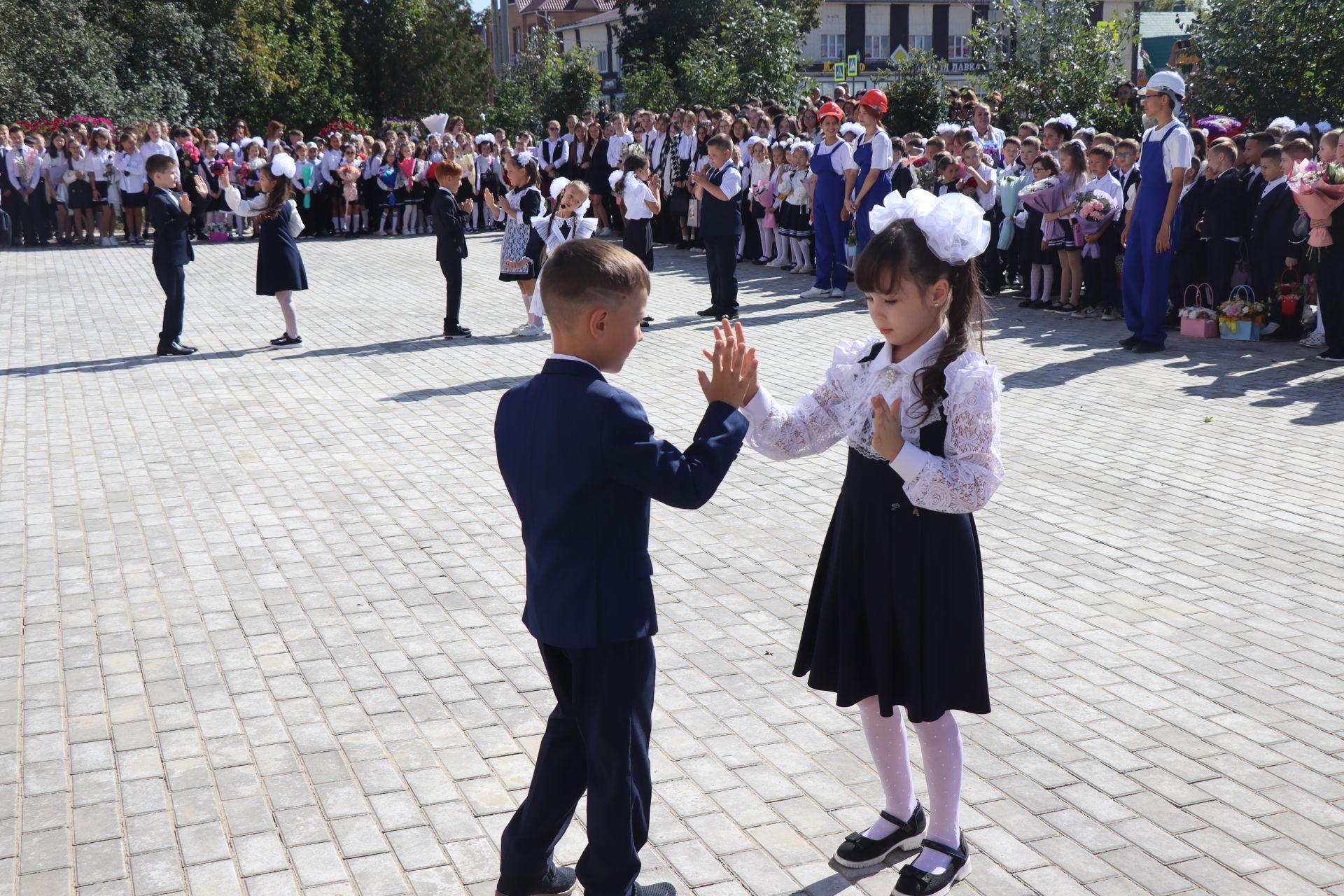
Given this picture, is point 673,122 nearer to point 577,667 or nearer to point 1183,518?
point 1183,518

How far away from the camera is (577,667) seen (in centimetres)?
303

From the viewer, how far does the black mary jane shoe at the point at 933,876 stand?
337 centimetres

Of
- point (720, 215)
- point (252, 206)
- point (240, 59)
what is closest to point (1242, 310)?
point (720, 215)

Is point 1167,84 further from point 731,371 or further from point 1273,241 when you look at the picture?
point 731,371

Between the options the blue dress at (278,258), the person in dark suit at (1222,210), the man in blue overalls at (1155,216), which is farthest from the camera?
the blue dress at (278,258)

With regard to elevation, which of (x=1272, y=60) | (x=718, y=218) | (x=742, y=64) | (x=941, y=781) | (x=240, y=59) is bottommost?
(x=941, y=781)

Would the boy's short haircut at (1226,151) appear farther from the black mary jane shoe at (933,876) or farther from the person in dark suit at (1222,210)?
the black mary jane shoe at (933,876)

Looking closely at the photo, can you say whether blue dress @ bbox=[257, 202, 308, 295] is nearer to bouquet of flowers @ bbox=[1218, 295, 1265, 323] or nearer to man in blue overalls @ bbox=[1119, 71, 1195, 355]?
man in blue overalls @ bbox=[1119, 71, 1195, 355]

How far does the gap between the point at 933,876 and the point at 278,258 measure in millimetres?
10219

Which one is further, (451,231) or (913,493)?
(451,231)

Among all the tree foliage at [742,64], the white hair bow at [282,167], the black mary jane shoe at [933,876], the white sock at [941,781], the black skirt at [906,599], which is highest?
the tree foliage at [742,64]


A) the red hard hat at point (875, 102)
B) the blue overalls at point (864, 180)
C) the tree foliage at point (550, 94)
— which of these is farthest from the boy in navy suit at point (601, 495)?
the tree foliage at point (550, 94)

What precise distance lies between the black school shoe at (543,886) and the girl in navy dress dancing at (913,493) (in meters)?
0.88

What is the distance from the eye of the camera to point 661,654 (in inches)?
199
